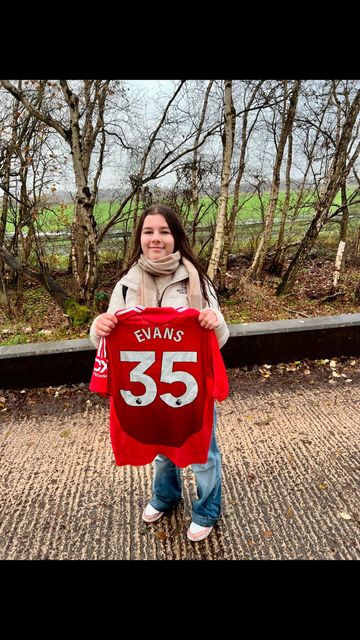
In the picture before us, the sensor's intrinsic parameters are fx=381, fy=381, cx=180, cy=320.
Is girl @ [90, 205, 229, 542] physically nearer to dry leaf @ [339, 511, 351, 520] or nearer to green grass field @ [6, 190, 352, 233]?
dry leaf @ [339, 511, 351, 520]

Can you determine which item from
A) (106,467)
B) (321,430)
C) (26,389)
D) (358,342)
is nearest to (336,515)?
(321,430)

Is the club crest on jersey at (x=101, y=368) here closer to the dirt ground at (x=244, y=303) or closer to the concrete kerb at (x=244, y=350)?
the concrete kerb at (x=244, y=350)

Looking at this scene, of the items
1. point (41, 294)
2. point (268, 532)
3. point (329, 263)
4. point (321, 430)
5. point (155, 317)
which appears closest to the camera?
point (155, 317)

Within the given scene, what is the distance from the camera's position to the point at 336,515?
2225 millimetres

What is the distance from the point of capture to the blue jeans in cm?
192

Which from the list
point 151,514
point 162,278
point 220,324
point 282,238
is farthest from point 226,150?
point 151,514

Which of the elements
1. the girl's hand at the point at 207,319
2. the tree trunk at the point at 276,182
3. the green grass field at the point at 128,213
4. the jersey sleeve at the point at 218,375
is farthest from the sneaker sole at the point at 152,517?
the tree trunk at the point at 276,182

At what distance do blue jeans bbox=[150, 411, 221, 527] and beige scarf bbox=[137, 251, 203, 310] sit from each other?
2.18 feet

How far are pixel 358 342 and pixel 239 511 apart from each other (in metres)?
2.36

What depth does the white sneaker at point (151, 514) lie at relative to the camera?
2.20 m

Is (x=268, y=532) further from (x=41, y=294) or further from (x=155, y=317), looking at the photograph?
(x=41, y=294)

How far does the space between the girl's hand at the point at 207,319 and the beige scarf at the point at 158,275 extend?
0.11m

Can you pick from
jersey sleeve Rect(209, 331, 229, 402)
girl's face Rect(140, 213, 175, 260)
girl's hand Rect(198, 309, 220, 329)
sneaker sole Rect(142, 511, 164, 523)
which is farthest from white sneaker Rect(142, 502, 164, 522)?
girl's face Rect(140, 213, 175, 260)

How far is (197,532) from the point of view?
6.79ft
